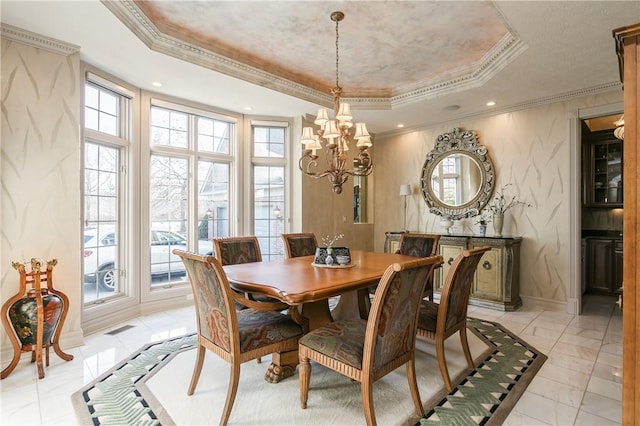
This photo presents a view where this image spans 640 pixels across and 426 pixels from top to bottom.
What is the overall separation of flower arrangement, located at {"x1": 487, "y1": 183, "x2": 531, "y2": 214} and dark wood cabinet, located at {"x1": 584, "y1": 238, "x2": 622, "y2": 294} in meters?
1.69

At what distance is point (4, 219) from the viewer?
2.61m

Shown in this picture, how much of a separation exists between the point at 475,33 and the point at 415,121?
2117 millimetres

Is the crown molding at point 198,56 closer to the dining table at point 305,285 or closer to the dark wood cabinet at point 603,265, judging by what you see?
the dining table at point 305,285

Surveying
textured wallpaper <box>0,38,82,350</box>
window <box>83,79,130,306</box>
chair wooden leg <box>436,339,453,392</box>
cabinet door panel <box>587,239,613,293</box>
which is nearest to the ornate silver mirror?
cabinet door panel <box>587,239,613,293</box>

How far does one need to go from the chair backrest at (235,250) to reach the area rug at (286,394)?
2.87 ft

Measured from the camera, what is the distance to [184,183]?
4320mm

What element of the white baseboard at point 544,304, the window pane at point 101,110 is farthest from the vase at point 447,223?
the window pane at point 101,110

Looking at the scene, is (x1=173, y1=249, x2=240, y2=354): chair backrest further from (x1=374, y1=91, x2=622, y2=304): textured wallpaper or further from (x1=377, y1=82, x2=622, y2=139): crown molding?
(x1=377, y1=82, x2=622, y2=139): crown molding

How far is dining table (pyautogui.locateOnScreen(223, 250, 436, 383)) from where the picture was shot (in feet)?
6.48

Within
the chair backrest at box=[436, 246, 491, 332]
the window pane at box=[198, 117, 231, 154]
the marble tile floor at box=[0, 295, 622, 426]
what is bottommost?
the marble tile floor at box=[0, 295, 622, 426]

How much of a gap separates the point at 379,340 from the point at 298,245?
2075 mm

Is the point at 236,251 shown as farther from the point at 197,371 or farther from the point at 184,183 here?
the point at 184,183

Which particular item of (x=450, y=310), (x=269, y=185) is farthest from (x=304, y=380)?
(x=269, y=185)

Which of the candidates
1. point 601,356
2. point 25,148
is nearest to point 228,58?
point 25,148
